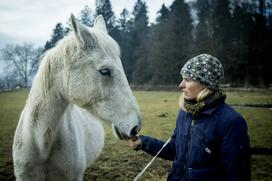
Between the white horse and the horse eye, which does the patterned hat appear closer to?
the white horse

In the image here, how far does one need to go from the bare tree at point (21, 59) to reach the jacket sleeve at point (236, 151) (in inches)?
2371

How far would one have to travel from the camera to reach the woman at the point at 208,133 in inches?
83.7

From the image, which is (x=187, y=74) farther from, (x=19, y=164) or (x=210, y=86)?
(x=19, y=164)

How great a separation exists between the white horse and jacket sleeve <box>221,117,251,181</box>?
0.86 metres

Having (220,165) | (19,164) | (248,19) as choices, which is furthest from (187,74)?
(248,19)

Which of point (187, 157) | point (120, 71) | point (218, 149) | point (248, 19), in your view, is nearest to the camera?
point (218, 149)

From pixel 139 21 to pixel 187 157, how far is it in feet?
164

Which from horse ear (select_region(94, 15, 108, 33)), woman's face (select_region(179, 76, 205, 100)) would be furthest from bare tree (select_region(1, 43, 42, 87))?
woman's face (select_region(179, 76, 205, 100))

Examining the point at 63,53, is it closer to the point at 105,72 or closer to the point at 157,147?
the point at 105,72

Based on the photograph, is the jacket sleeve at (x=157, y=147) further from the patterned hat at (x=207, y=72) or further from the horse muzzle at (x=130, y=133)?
the patterned hat at (x=207, y=72)

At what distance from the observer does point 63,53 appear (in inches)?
113

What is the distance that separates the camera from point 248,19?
33.6 meters

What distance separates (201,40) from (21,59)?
4594 centimetres

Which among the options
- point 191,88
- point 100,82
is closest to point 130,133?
point 100,82
